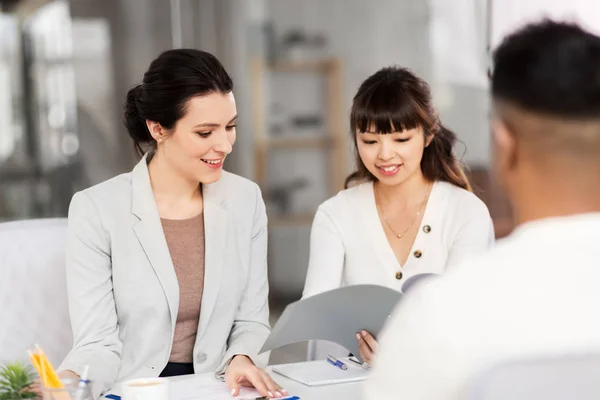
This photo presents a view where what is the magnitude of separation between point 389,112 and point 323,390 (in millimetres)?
822

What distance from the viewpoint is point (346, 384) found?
1637mm

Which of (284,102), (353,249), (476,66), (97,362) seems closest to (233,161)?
(284,102)

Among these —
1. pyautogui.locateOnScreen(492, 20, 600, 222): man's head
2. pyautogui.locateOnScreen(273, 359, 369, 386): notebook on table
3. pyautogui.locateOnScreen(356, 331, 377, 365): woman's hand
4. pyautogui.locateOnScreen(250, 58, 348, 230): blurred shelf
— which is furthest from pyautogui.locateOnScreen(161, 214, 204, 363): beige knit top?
pyautogui.locateOnScreen(250, 58, 348, 230): blurred shelf

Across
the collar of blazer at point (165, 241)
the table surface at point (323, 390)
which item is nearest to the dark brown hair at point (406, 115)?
the collar of blazer at point (165, 241)

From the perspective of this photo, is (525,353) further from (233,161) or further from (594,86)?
(233,161)

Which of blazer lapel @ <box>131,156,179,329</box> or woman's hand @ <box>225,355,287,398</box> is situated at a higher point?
blazer lapel @ <box>131,156,179,329</box>

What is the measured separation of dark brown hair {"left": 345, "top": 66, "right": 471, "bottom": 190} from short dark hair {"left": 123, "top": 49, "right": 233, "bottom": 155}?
37 centimetres

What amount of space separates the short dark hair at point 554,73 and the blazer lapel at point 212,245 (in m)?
1.24

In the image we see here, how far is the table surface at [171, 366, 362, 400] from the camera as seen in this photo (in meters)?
1.55

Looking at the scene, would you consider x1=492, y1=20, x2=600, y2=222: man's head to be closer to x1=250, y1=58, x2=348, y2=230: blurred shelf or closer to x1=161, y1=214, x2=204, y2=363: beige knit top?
x1=161, y1=214, x2=204, y2=363: beige knit top

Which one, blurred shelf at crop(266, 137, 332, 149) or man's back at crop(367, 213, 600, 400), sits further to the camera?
blurred shelf at crop(266, 137, 332, 149)

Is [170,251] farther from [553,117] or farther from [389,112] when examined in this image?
[553,117]

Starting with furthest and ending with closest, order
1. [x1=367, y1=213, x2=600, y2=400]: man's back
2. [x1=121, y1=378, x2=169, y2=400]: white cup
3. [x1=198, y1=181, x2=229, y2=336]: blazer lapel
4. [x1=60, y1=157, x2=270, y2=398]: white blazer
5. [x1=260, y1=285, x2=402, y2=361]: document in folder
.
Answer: [x1=198, y1=181, x2=229, y2=336]: blazer lapel < [x1=60, y1=157, x2=270, y2=398]: white blazer < [x1=260, y1=285, x2=402, y2=361]: document in folder < [x1=121, y1=378, x2=169, y2=400]: white cup < [x1=367, y1=213, x2=600, y2=400]: man's back

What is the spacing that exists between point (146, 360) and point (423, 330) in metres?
1.31
